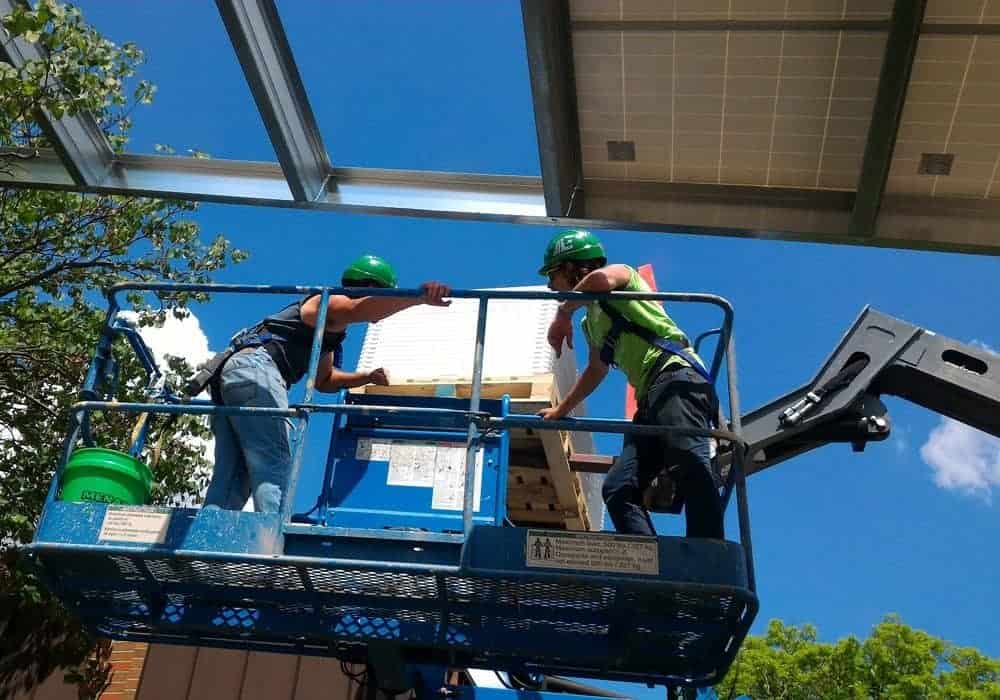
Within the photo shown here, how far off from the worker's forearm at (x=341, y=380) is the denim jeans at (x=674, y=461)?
178cm

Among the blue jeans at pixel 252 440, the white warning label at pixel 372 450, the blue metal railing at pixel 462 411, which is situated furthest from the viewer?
the white warning label at pixel 372 450

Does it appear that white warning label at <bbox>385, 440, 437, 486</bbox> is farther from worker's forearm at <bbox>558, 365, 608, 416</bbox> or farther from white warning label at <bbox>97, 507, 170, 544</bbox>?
white warning label at <bbox>97, 507, 170, 544</bbox>

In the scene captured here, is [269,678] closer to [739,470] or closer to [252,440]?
[252,440]

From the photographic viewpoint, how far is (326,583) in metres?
4.32

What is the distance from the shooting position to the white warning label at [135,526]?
4141 mm

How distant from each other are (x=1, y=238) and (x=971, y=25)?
377 inches

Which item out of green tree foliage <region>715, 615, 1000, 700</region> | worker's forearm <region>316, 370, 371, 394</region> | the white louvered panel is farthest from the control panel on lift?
green tree foliage <region>715, 615, 1000, 700</region>

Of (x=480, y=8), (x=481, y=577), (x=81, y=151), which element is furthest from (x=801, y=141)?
(x=81, y=151)

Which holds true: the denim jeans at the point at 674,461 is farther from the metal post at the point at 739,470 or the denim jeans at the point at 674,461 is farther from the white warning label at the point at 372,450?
the white warning label at the point at 372,450

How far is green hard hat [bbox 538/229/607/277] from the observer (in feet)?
16.3

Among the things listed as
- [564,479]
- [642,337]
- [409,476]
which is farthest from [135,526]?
[564,479]

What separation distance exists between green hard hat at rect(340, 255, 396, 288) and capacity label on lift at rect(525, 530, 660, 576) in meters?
1.95

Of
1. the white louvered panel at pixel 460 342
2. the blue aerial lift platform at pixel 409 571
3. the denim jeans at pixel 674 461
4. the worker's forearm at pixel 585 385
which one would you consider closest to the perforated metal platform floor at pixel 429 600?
the blue aerial lift platform at pixel 409 571

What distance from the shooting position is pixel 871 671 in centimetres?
2430
